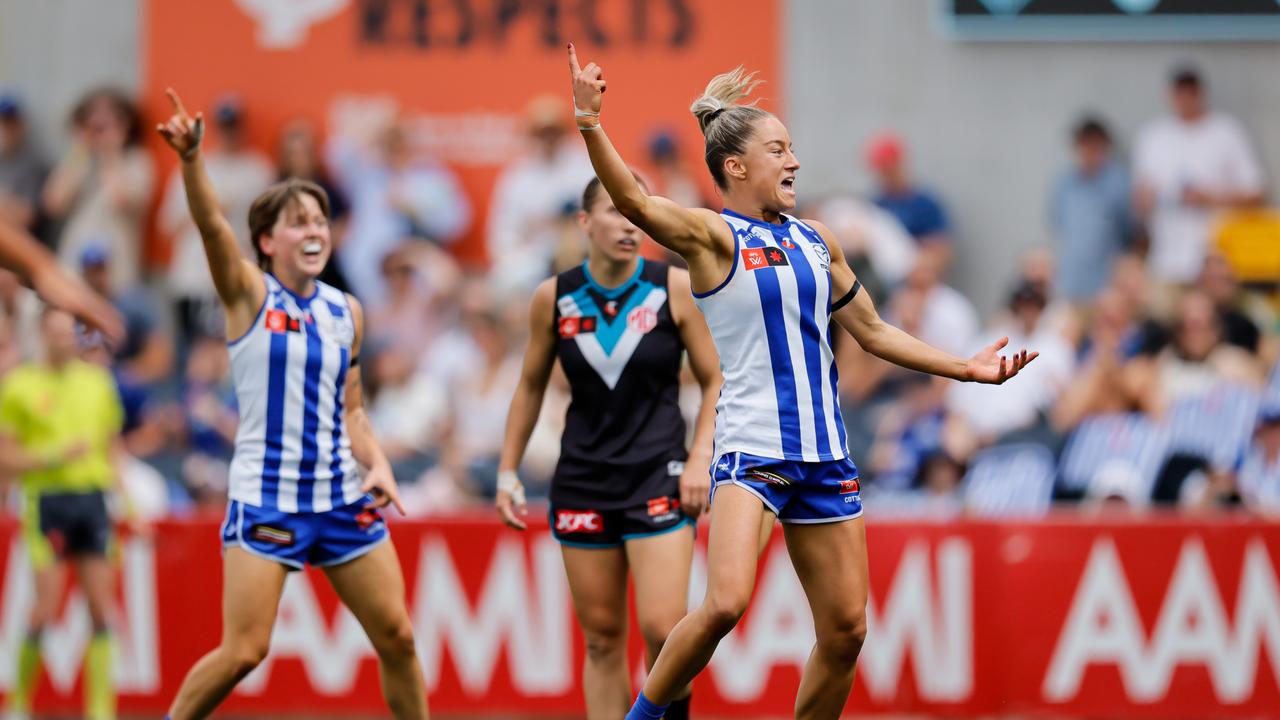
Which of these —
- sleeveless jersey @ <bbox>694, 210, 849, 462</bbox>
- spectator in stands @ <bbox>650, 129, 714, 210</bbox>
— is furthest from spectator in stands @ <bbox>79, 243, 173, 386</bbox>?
sleeveless jersey @ <bbox>694, 210, 849, 462</bbox>

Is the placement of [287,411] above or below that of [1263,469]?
above

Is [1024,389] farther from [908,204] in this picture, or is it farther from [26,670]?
[26,670]

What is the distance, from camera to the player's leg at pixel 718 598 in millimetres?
5984

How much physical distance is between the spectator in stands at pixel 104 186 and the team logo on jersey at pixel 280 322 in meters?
8.04

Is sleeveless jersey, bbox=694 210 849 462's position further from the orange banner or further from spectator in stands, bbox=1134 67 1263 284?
the orange banner

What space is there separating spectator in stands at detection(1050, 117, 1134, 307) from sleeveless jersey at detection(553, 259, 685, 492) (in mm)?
7647

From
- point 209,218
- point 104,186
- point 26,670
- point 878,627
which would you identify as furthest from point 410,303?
point 209,218

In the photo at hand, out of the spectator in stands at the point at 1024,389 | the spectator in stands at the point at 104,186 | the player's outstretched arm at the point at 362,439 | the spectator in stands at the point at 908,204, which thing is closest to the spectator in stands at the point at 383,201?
the spectator in stands at the point at 104,186

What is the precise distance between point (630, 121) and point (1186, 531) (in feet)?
21.7

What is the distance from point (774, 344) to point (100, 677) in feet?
19.0

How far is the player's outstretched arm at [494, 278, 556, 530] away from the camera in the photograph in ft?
24.0

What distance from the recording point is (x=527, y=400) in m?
7.43

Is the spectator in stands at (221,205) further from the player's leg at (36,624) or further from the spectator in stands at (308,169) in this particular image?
the player's leg at (36,624)

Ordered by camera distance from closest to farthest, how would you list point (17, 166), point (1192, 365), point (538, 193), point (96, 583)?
point (96, 583), point (1192, 365), point (538, 193), point (17, 166)
